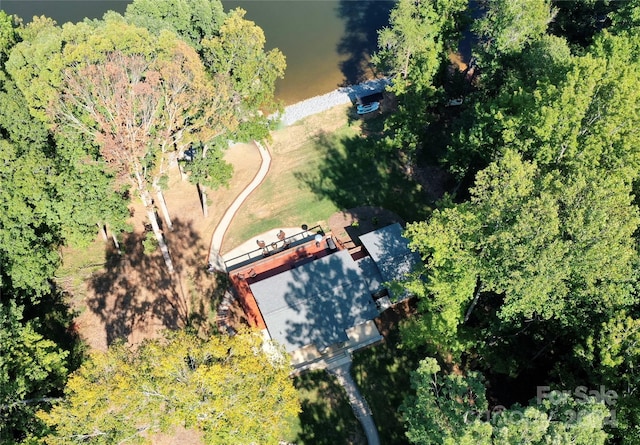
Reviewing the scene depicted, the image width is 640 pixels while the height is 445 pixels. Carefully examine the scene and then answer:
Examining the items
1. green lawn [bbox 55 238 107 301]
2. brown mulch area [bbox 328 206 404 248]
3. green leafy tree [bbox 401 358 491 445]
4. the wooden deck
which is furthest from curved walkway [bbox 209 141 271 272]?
green leafy tree [bbox 401 358 491 445]

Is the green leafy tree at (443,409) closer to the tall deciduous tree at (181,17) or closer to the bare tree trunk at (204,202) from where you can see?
the bare tree trunk at (204,202)

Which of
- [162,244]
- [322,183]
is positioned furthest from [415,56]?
[162,244]

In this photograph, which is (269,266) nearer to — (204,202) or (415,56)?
(204,202)

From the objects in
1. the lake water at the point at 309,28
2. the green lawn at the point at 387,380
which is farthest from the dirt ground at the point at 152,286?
the lake water at the point at 309,28

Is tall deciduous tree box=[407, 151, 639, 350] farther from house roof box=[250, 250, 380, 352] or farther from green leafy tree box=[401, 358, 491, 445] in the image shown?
house roof box=[250, 250, 380, 352]

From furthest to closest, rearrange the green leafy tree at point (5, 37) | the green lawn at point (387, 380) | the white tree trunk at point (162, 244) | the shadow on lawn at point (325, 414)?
the green leafy tree at point (5, 37), the white tree trunk at point (162, 244), the green lawn at point (387, 380), the shadow on lawn at point (325, 414)
